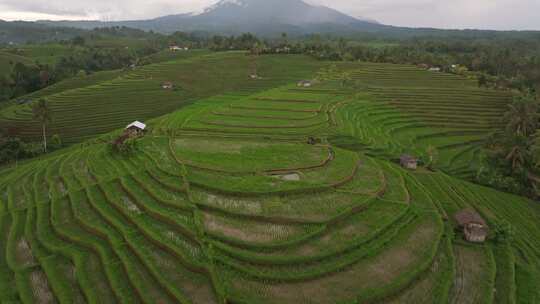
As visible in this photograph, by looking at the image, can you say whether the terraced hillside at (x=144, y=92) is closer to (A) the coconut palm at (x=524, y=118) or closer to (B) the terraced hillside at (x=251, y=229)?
(B) the terraced hillside at (x=251, y=229)

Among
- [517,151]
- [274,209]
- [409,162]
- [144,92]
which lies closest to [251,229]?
[274,209]

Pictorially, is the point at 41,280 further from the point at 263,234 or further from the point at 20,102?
the point at 20,102

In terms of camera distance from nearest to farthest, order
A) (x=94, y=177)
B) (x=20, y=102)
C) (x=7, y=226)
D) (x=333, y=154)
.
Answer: (x=7, y=226) → (x=94, y=177) → (x=333, y=154) → (x=20, y=102)

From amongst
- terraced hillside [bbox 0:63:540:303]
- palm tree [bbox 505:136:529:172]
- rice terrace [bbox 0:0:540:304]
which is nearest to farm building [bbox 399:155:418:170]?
rice terrace [bbox 0:0:540:304]

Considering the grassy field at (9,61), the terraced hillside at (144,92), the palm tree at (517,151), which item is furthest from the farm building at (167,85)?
the palm tree at (517,151)

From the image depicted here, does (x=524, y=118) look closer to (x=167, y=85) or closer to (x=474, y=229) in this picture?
(x=474, y=229)

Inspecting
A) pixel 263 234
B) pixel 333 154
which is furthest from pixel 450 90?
pixel 263 234
